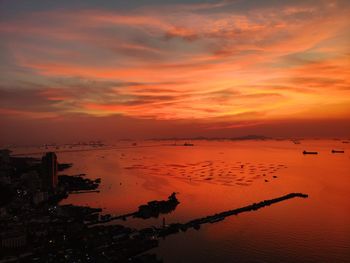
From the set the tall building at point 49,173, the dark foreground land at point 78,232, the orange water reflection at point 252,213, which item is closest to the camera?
the dark foreground land at point 78,232

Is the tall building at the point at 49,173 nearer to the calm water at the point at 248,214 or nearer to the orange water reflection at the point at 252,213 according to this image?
the orange water reflection at the point at 252,213

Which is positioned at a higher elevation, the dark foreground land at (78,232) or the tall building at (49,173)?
the tall building at (49,173)

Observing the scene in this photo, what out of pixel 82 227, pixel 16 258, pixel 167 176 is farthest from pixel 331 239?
pixel 167 176

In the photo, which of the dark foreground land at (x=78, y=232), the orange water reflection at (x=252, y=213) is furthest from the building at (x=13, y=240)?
the orange water reflection at (x=252, y=213)

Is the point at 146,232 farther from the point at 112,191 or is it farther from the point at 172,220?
the point at 112,191

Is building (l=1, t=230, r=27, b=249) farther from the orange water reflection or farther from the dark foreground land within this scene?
the orange water reflection

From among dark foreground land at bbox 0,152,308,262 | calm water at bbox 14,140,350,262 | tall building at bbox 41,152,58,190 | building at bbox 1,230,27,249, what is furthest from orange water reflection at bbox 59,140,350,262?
building at bbox 1,230,27,249

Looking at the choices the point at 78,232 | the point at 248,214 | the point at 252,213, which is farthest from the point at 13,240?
the point at 252,213

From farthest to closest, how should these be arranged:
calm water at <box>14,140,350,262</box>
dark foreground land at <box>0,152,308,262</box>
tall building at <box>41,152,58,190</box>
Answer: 1. tall building at <box>41,152,58,190</box>
2. calm water at <box>14,140,350,262</box>
3. dark foreground land at <box>0,152,308,262</box>

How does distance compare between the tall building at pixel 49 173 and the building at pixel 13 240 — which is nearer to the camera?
the building at pixel 13 240
